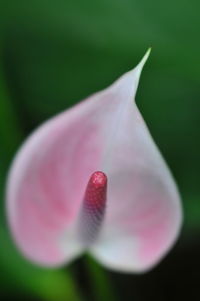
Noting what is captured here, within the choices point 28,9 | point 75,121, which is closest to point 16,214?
point 75,121

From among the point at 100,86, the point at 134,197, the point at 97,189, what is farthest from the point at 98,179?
the point at 100,86

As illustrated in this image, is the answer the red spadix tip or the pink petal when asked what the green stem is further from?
the red spadix tip

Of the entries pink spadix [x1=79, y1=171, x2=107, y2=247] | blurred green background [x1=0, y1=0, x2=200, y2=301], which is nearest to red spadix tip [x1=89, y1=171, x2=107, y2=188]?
pink spadix [x1=79, y1=171, x2=107, y2=247]

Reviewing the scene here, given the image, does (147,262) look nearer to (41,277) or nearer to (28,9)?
(41,277)

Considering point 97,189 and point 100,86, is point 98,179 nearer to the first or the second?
point 97,189

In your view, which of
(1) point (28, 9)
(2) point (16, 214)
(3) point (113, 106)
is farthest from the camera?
(1) point (28, 9)

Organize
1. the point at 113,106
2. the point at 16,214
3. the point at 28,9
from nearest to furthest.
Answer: the point at 113,106, the point at 16,214, the point at 28,9

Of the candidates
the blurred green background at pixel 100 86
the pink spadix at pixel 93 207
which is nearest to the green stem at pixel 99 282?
the blurred green background at pixel 100 86
